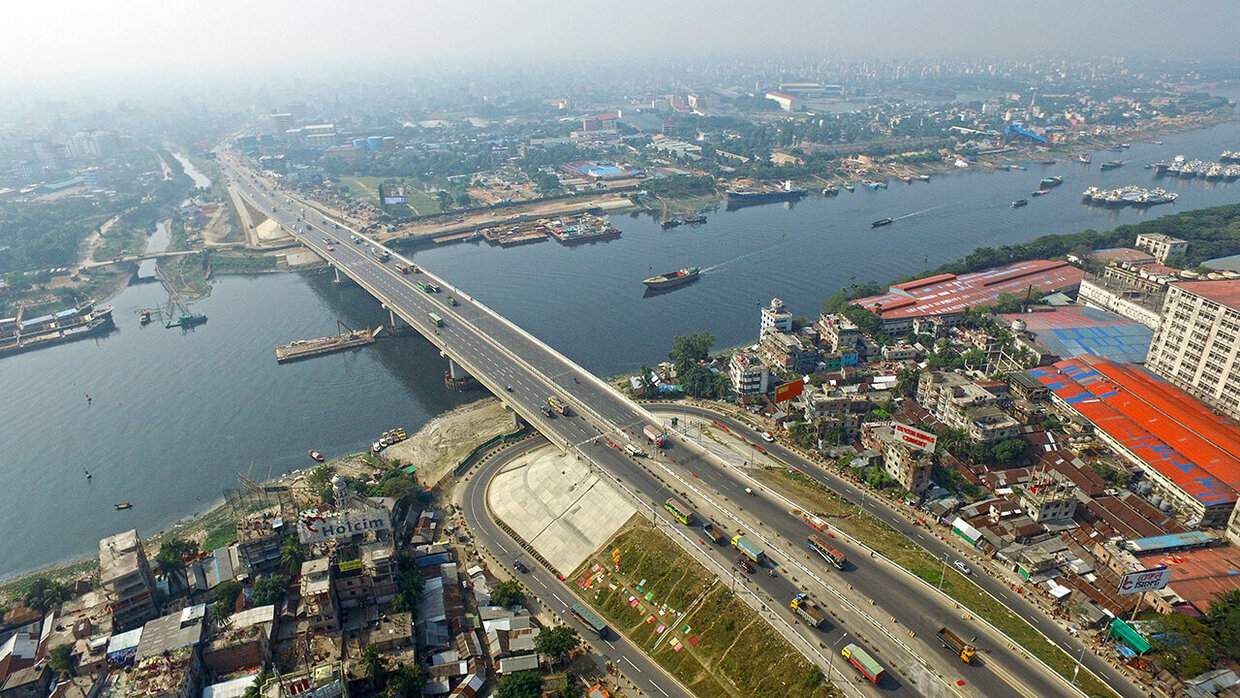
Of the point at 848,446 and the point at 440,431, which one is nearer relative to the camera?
the point at 848,446

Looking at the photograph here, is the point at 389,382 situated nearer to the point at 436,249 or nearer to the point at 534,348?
the point at 534,348

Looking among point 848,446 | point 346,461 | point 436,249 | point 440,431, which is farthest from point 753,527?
point 436,249

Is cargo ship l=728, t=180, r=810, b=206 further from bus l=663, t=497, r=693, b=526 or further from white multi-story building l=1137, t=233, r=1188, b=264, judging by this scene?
bus l=663, t=497, r=693, b=526

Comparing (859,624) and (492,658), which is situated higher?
(859,624)

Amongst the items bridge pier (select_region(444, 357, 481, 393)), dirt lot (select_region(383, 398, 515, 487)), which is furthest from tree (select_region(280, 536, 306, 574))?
bridge pier (select_region(444, 357, 481, 393))

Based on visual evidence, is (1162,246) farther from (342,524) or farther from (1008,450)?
(342,524)

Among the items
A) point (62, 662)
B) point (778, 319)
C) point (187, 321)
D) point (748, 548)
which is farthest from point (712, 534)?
point (187, 321)

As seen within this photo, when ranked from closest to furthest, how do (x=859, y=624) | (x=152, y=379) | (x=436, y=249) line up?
(x=859, y=624) < (x=152, y=379) < (x=436, y=249)

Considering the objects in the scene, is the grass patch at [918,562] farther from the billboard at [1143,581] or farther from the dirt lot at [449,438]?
the dirt lot at [449,438]
